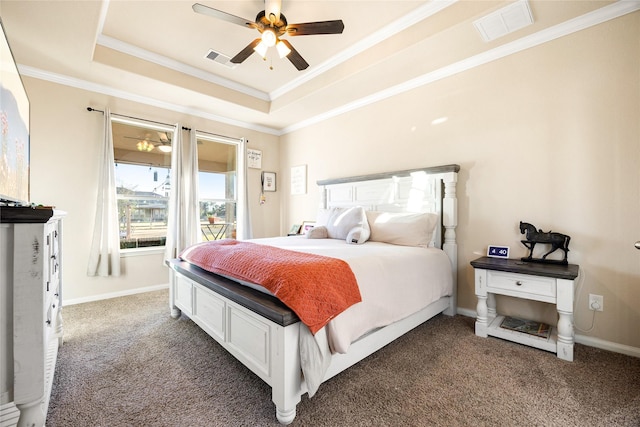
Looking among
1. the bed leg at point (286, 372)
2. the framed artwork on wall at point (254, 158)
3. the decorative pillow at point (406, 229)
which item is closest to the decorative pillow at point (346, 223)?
the decorative pillow at point (406, 229)

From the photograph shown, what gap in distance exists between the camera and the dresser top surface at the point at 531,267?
1.92 meters

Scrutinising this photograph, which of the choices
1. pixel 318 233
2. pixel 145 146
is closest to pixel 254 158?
pixel 145 146

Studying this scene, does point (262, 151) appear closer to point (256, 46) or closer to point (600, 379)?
point (256, 46)

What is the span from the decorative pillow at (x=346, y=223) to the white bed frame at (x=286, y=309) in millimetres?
507

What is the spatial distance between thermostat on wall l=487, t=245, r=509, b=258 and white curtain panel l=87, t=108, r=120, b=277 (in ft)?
13.4

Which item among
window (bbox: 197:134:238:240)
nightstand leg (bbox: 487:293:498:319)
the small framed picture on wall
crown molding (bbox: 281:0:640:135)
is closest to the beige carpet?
nightstand leg (bbox: 487:293:498:319)

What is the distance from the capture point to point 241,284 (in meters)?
1.80

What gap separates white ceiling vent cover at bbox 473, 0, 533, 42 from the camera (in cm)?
204

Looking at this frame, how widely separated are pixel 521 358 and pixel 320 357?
5.06ft

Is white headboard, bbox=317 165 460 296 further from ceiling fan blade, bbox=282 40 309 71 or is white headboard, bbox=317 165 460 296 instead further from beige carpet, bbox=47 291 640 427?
ceiling fan blade, bbox=282 40 309 71

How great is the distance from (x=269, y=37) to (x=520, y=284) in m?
2.72

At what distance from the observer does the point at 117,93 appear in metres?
3.39

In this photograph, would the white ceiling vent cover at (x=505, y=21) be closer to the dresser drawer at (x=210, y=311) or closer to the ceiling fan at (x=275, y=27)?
the ceiling fan at (x=275, y=27)

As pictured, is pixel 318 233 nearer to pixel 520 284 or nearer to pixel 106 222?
pixel 520 284
